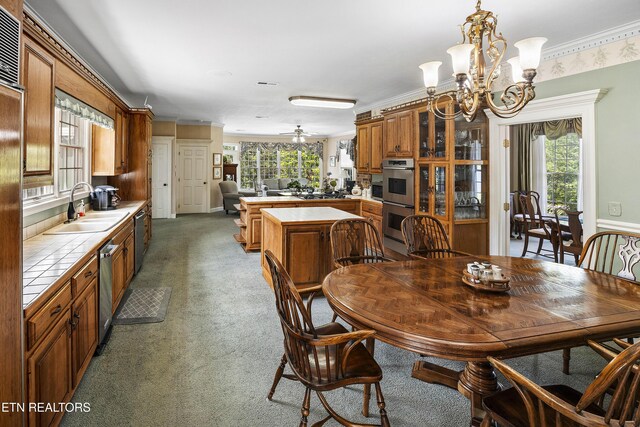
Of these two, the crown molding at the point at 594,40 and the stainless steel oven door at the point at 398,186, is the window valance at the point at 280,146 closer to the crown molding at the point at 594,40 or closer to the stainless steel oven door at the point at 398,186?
the stainless steel oven door at the point at 398,186

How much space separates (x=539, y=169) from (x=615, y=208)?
16.4 ft

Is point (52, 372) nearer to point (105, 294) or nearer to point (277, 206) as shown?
point (105, 294)

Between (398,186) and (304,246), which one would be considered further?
(398,186)

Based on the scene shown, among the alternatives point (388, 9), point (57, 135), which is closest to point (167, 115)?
point (57, 135)

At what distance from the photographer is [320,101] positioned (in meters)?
6.41

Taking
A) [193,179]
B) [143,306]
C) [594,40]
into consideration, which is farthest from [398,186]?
[193,179]

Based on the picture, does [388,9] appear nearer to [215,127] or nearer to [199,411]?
[199,411]

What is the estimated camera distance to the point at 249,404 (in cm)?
209

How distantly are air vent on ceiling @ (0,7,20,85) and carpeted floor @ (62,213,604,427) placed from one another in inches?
66.4

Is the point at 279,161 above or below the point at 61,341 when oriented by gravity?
above

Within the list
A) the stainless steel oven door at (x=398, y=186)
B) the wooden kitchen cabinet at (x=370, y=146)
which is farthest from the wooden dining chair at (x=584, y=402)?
the wooden kitchen cabinet at (x=370, y=146)

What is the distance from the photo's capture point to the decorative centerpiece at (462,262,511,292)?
184 centimetres

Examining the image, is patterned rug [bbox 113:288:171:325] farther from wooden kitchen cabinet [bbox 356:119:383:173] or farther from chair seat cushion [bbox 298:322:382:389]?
wooden kitchen cabinet [bbox 356:119:383:173]

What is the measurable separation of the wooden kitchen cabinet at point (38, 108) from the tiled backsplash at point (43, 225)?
56 centimetres
